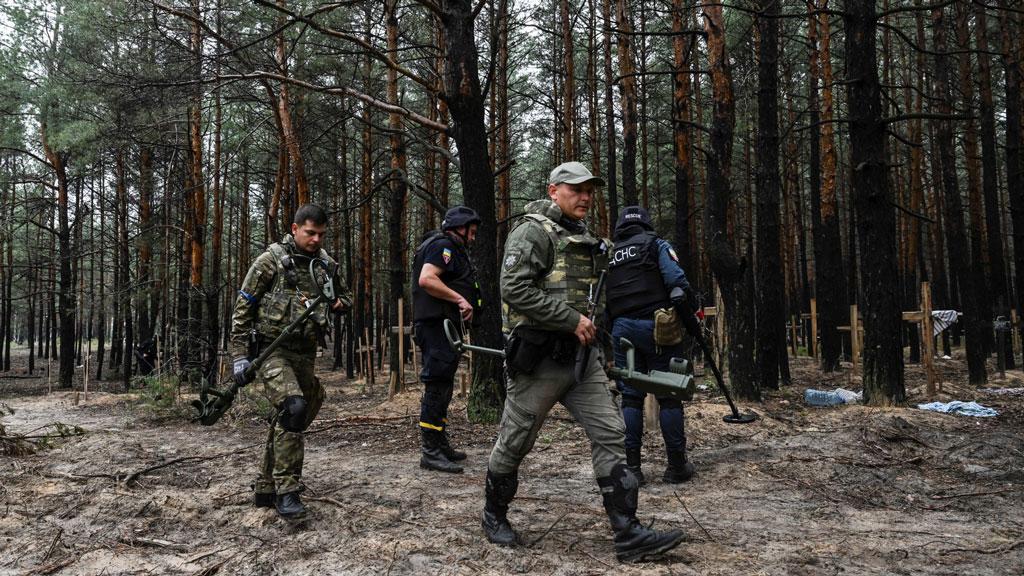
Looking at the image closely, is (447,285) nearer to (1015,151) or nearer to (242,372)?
(242,372)

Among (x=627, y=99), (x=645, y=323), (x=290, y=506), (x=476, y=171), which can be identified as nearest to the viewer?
(x=290, y=506)

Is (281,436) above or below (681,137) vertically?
below

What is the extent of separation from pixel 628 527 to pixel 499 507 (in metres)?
0.73

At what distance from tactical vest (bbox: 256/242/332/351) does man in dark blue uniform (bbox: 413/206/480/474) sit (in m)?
1.33

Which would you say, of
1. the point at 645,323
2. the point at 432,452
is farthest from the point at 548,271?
the point at 432,452

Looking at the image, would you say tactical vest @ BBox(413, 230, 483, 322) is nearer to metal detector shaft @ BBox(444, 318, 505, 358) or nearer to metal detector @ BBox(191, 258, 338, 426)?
metal detector @ BBox(191, 258, 338, 426)

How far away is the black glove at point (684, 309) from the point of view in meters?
4.47

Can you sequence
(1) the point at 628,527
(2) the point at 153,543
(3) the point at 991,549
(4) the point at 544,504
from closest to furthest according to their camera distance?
(1) the point at 628,527, (3) the point at 991,549, (2) the point at 153,543, (4) the point at 544,504

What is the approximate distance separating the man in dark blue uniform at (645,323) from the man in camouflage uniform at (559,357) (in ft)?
4.33

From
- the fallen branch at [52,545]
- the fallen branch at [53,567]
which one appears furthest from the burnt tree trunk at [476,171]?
the fallen branch at [53,567]

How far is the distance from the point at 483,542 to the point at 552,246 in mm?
1674

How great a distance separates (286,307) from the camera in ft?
13.4

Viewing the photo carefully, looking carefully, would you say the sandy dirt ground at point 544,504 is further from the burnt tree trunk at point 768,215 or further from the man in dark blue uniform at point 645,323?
the burnt tree trunk at point 768,215

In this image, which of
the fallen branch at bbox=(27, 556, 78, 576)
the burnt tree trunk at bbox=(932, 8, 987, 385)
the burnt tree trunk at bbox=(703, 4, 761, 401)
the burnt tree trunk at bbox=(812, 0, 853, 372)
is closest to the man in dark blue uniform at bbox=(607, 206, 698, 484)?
the fallen branch at bbox=(27, 556, 78, 576)
